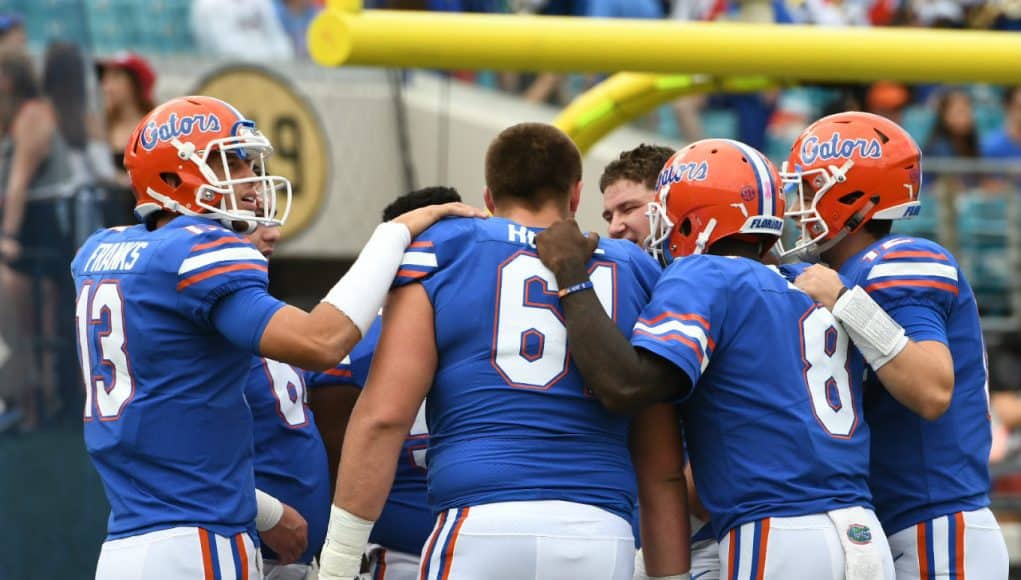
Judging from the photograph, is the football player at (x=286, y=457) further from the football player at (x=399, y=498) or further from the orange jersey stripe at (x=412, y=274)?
the orange jersey stripe at (x=412, y=274)

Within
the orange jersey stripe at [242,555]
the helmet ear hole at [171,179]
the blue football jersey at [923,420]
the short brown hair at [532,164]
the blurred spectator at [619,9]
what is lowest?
the orange jersey stripe at [242,555]

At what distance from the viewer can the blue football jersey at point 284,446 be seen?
4.52m

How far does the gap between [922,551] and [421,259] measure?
163 cm

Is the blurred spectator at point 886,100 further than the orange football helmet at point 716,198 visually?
Yes

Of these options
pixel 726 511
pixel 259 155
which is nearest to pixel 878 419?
pixel 726 511

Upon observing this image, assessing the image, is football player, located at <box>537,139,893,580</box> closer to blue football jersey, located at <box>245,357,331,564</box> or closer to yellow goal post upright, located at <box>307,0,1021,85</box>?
blue football jersey, located at <box>245,357,331,564</box>

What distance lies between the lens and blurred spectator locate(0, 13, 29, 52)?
6.00 m

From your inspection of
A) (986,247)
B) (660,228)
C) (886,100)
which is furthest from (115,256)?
(886,100)

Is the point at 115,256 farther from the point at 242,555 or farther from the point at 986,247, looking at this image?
the point at 986,247

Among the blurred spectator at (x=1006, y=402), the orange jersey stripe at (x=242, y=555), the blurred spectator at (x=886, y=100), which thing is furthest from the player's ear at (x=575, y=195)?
the blurred spectator at (x=886, y=100)

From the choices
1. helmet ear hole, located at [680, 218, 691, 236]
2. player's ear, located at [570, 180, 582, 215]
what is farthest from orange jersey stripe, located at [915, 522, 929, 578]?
player's ear, located at [570, 180, 582, 215]

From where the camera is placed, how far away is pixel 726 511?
3.91 m

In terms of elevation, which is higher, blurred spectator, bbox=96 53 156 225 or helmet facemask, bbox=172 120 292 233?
blurred spectator, bbox=96 53 156 225

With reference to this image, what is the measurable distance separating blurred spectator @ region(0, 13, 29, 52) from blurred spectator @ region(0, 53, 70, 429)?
2.2 inches
